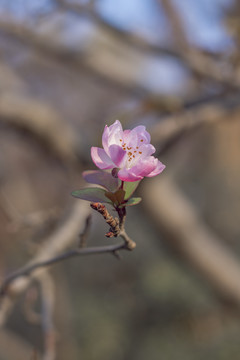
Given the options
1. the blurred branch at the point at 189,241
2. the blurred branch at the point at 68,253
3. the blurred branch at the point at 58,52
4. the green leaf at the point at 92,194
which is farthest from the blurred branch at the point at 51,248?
the blurred branch at the point at 58,52

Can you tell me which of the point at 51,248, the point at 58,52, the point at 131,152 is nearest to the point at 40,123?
the point at 58,52

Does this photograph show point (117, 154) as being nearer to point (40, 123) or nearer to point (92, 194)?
point (92, 194)

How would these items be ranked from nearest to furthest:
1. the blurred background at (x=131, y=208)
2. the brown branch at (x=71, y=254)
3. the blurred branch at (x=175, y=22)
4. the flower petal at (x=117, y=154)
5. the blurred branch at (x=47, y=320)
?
the flower petal at (x=117, y=154)
the brown branch at (x=71, y=254)
the blurred branch at (x=47, y=320)
the blurred background at (x=131, y=208)
the blurred branch at (x=175, y=22)

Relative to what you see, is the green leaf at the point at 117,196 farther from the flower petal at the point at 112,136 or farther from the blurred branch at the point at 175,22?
the blurred branch at the point at 175,22

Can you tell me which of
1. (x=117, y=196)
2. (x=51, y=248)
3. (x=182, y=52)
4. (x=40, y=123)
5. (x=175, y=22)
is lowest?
(x=51, y=248)

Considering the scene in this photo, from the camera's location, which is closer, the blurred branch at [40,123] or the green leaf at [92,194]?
the green leaf at [92,194]

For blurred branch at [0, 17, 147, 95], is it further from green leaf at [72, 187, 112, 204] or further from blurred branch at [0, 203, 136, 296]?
green leaf at [72, 187, 112, 204]
